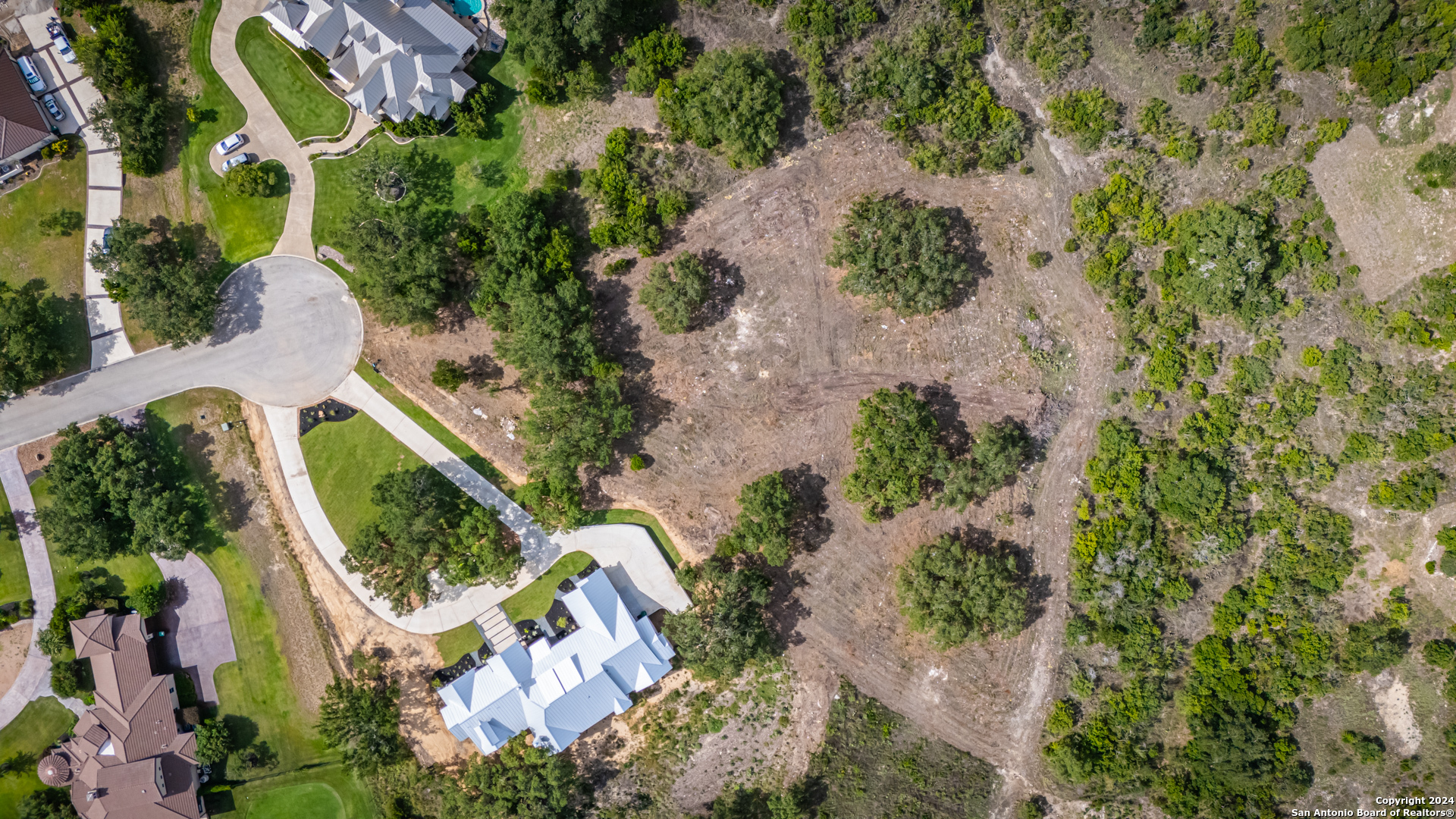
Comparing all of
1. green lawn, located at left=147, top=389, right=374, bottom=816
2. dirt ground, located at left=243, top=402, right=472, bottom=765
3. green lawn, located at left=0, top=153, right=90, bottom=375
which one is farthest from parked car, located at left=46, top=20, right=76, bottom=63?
dirt ground, located at left=243, top=402, right=472, bottom=765

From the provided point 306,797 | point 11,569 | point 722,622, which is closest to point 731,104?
point 722,622

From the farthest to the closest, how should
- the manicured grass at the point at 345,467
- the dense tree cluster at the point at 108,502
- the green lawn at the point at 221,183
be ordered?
1. the green lawn at the point at 221,183
2. the manicured grass at the point at 345,467
3. the dense tree cluster at the point at 108,502

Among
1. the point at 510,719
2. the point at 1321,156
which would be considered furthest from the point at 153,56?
the point at 1321,156

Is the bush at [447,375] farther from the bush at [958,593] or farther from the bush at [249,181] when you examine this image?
the bush at [958,593]

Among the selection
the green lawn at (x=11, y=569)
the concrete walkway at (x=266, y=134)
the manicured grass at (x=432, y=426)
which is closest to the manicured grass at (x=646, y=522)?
the manicured grass at (x=432, y=426)

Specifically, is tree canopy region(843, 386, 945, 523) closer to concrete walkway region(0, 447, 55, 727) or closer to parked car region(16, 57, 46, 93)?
concrete walkway region(0, 447, 55, 727)

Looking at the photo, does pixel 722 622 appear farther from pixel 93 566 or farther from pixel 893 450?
pixel 93 566
